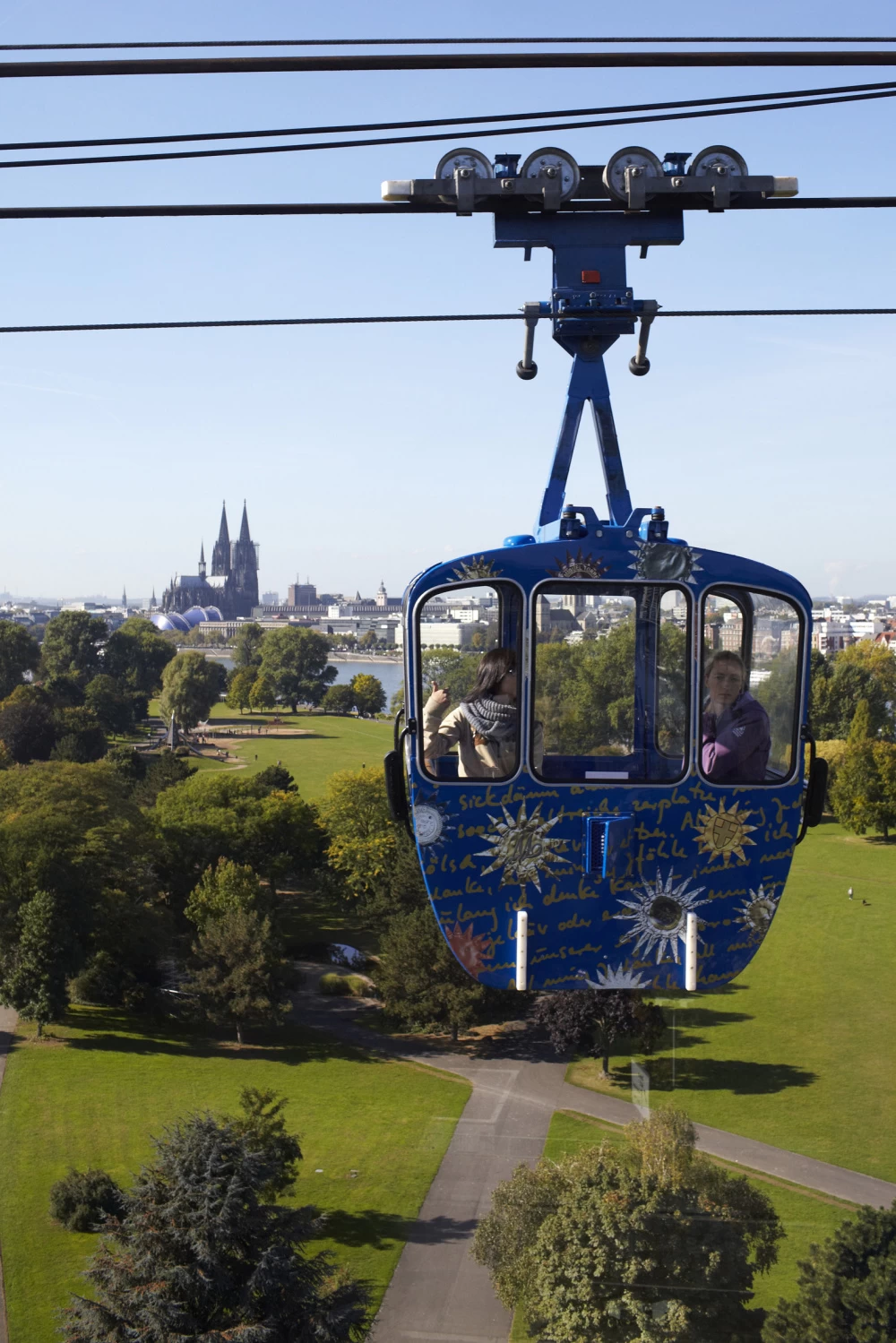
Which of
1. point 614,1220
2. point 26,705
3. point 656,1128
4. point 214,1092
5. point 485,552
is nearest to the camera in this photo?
point 485,552

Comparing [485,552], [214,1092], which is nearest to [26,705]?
[214,1092]

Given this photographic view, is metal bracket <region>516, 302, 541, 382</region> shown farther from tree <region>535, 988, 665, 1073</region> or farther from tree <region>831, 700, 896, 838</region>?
tree <region>831, 700, 896, 838</region>

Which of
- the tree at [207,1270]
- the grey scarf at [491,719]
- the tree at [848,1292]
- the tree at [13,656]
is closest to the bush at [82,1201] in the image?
the tree at [207,1270]

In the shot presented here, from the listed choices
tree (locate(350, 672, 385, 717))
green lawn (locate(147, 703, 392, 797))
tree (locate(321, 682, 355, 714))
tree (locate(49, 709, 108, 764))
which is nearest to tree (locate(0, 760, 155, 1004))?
green lawn (locate(147, 703, 392, 797))

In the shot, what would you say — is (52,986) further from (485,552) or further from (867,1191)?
(485,552)

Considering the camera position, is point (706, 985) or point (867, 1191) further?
point (867, 1191)

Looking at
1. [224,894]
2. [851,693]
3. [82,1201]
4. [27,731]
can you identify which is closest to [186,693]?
[27,731]

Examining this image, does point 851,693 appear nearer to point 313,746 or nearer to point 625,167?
point 313,746
